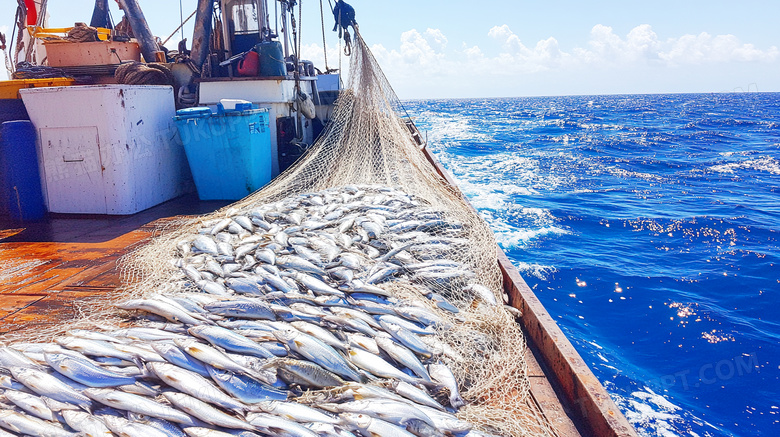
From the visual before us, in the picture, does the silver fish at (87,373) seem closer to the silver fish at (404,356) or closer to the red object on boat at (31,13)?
the silver fish at (404,356)

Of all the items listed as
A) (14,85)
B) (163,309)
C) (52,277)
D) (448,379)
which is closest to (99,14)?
(14,85)

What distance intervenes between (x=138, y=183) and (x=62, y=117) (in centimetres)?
131

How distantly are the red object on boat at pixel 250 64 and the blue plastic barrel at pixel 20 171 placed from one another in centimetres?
351

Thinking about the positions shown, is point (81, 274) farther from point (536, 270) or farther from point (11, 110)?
point (536, 270)

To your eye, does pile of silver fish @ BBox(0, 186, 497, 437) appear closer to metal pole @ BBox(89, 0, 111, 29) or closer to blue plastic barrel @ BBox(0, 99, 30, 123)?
blue plastic barrel @ BBox(0, 99, 30, 123)

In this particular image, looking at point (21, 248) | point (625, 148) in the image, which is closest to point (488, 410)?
point (21, 248)

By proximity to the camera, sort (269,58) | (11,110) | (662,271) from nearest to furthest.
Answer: (11,110)
(269,58)
(662,271)

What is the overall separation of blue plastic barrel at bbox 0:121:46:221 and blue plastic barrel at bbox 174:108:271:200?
1982 millimetres

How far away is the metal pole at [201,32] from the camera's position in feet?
27.7

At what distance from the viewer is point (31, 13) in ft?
37.0

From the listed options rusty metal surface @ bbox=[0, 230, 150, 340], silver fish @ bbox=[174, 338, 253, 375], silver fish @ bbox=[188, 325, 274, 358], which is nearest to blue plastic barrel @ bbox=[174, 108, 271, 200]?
rusty metal surface @ bbox=[0, 230, 150, 340]

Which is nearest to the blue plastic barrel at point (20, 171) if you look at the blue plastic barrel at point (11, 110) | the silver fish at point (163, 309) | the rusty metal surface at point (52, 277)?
the rusty metal surface at point (52, 277)

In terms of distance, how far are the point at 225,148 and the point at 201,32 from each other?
10.5 ft

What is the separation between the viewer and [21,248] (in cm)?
519
